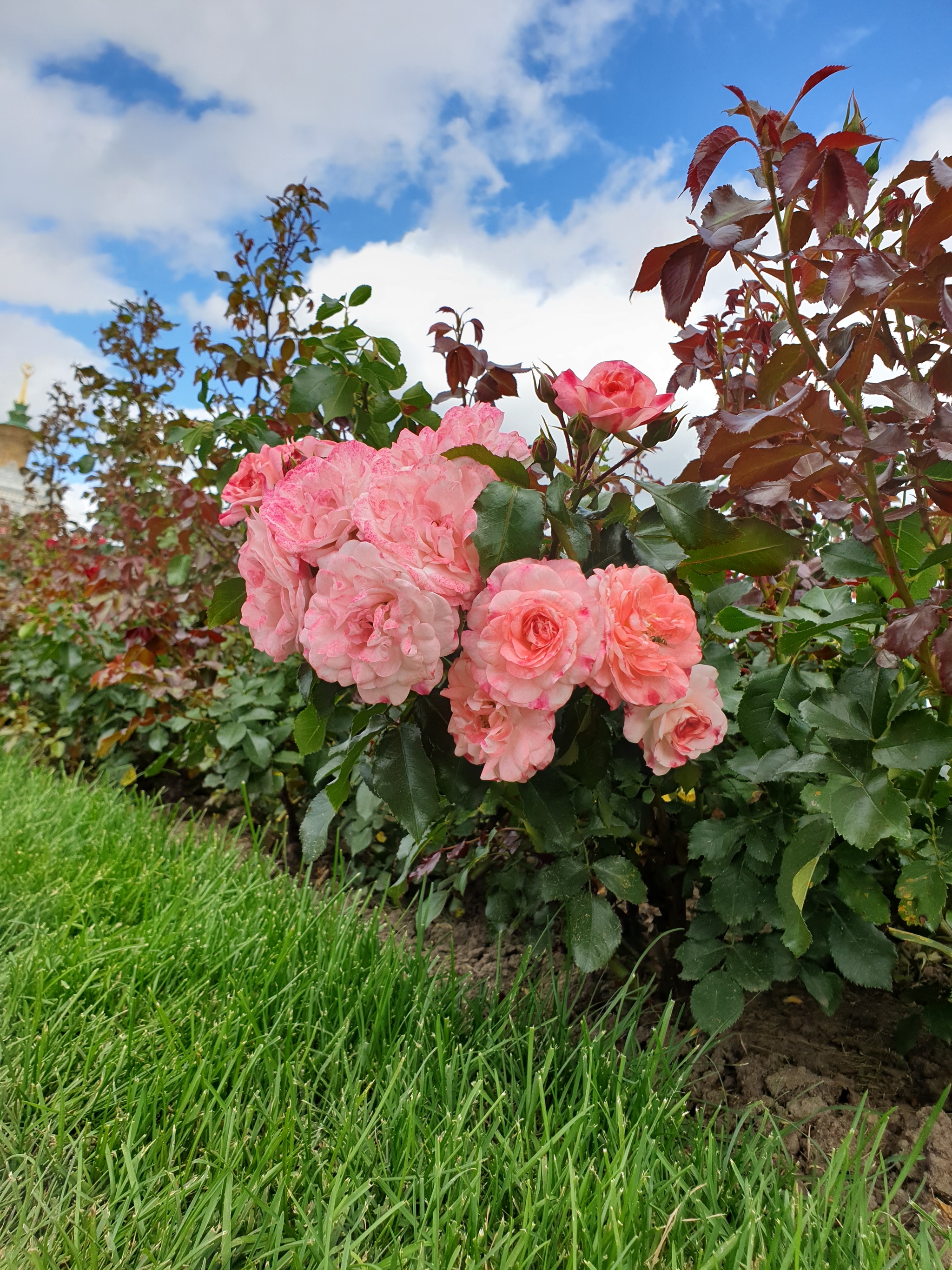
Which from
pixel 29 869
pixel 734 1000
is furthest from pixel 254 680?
pixel 734 1000

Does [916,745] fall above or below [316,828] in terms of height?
above

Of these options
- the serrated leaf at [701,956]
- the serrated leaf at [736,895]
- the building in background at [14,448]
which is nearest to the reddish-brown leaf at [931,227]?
the serrated leaf at [736,895]

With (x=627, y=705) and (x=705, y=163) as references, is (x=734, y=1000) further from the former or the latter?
(x=705, y=163)

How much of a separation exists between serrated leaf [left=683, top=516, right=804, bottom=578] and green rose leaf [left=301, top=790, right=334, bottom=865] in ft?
2.18

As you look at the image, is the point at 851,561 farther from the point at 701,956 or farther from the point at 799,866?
the point at 701,956

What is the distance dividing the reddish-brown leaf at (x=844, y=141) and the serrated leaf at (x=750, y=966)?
42.3 inches

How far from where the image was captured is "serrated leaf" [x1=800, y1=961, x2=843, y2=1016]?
3.97 ft

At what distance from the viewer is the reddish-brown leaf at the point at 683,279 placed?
0.86m

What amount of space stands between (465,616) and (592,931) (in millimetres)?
537

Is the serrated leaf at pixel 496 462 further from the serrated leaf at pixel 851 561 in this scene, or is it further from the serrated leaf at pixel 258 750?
the serrated leaf at pixel 258 750

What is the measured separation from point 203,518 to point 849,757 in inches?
81.2

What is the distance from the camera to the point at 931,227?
858 millimetres

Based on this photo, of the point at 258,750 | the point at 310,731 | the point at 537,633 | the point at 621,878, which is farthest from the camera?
the point at 258,750

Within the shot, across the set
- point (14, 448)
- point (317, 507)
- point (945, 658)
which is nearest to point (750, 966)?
point (945, 658)
